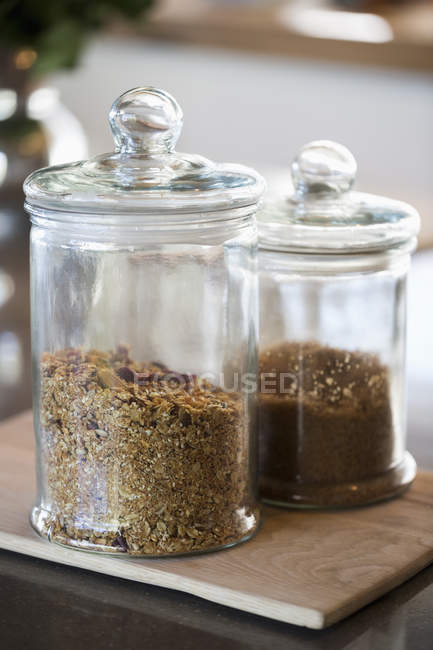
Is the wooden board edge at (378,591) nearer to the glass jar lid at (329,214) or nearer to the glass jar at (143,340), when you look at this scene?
the glass jar at (143,340)

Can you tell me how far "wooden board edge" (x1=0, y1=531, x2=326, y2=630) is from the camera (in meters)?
0.61

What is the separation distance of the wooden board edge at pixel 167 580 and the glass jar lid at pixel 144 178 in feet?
0.71

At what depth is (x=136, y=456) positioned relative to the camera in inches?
26.7

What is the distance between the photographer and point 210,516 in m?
0.69

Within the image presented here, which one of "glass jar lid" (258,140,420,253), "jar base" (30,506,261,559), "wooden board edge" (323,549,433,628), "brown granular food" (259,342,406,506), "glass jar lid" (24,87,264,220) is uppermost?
"glass jar lid" (24,87,264,220)

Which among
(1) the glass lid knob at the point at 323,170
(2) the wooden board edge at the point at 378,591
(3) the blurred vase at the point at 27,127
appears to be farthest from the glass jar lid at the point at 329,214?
(3) the blurred vase at the point at 27,127

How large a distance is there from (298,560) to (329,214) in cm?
25

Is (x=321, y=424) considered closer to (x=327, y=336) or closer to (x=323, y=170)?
(x=327, y=336)

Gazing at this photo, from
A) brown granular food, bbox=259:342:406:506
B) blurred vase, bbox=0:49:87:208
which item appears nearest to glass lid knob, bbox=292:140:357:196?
brown granular food, bbox=259:342:406:506

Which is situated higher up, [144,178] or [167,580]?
[144,178]

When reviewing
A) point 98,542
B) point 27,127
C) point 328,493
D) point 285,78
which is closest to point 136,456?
point 98,542

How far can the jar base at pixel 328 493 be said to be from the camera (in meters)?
0.78

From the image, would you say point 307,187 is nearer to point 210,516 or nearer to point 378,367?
point 378,367

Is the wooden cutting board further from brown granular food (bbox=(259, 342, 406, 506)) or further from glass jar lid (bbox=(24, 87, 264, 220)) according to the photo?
glass jar lid (bbox=(24, 87, 264, 220))
